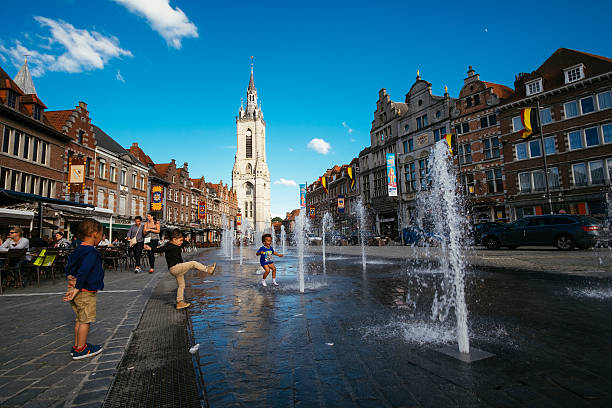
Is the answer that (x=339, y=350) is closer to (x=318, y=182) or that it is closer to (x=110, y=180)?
(x=110, y=180)

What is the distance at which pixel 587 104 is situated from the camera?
23.6m

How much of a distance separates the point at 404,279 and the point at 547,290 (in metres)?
2.81

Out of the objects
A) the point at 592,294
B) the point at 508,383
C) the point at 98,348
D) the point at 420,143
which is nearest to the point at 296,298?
the point at 98,348

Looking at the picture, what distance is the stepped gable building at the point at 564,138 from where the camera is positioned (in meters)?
22.9

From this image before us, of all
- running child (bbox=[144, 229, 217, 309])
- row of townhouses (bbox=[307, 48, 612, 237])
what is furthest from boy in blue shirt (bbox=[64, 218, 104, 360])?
row of townhouses (bbox=[307, 48, 612, 237])

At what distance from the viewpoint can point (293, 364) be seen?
9.04 feet

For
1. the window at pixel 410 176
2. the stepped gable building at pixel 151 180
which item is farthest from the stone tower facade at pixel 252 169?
the window at pixel 410 176

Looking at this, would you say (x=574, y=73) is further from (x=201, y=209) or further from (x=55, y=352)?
(x=201, y=209)

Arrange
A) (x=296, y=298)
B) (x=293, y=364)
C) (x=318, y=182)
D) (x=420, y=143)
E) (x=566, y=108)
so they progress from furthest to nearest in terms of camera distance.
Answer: (x=318, y=182) → (x=420, y=143) → (x=566, y=108) → (x=296, y=298) → (x=293, y=364)

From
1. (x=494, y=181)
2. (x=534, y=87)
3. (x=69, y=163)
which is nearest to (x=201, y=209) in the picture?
(x=69, y=163)

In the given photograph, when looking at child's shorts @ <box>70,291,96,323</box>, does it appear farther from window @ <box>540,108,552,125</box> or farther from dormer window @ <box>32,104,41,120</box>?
window @ <box>540,108,552,125</box>

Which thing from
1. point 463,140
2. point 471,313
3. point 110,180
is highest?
point 463,140

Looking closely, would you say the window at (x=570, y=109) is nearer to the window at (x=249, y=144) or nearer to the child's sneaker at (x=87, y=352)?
the child's sneaker at (x=87, y=352)

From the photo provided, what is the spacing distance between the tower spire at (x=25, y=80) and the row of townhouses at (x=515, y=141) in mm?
37121
